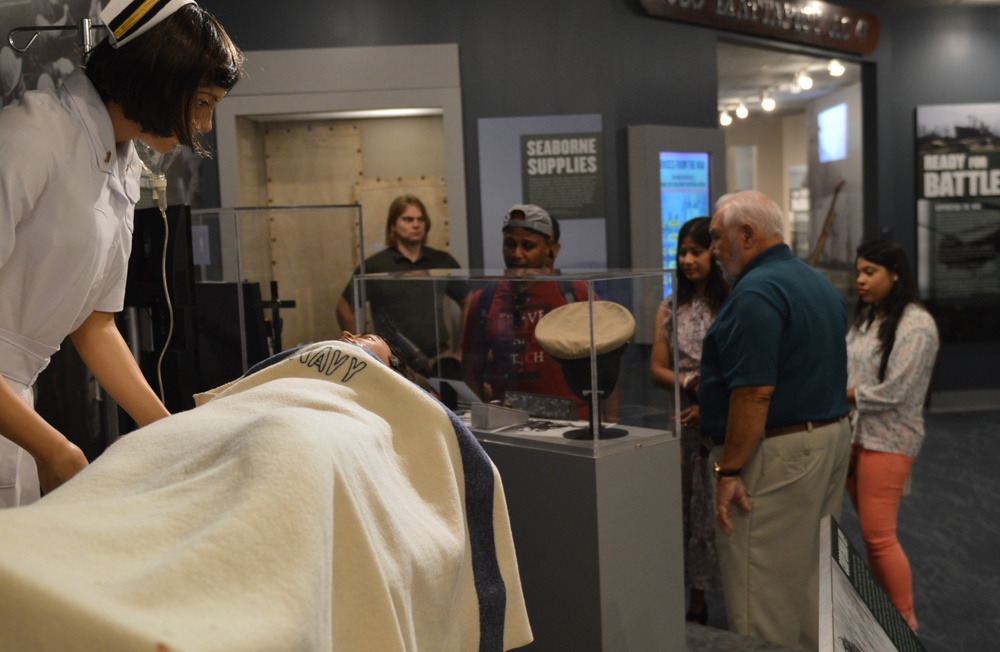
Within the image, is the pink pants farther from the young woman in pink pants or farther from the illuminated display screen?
the illuminated display screen

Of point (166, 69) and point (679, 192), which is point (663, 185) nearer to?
point (679, 192)

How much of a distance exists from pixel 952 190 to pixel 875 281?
17.0 feet

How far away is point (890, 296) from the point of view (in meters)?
3.72

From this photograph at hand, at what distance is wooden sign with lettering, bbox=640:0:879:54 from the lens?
6523 millimetres

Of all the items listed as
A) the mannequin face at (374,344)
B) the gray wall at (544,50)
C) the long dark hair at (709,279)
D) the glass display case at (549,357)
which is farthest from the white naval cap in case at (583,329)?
the gray wall at (544,50)

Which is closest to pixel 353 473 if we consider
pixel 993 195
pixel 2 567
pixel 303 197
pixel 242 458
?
pixel 242 458

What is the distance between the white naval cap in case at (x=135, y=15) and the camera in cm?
152

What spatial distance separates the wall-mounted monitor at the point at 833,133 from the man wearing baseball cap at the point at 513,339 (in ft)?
23.7

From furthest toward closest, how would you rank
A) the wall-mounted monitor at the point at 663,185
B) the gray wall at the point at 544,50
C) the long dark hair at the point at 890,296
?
the wall-mounted monitor at the point at 663,185 → the gray wall at the point at 544,50 → the long dark hair at the point at 890,296

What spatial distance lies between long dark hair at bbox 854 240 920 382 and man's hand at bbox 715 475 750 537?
87 centimetres

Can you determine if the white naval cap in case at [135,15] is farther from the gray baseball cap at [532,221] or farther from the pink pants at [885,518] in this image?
the pink pants at [885,518]

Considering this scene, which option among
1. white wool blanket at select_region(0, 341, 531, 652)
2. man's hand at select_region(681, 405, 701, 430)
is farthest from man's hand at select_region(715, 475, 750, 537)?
white wool blanket at select_region(0, 341, 531, 652)

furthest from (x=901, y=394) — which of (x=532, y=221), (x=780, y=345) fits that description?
(x=532, y=221)

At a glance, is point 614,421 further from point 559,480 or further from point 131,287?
point 131,287
